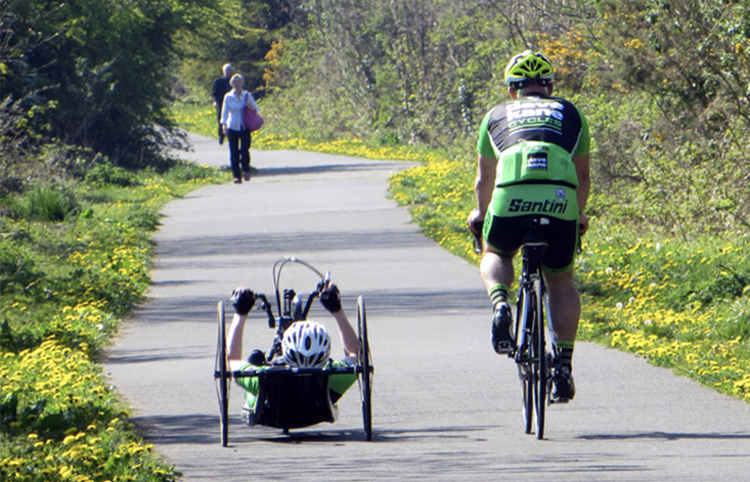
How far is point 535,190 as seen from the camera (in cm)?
720

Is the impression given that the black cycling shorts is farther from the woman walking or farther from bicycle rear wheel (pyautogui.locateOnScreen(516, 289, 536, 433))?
the woman walking

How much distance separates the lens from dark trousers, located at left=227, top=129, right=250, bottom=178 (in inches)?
990

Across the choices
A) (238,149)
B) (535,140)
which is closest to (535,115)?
(535,140)

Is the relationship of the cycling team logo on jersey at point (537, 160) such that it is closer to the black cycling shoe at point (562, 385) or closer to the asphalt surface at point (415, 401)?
the black cycling shoe at point (562, 385)

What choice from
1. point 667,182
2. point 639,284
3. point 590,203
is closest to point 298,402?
point 639,284

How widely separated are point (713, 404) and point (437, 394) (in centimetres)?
155

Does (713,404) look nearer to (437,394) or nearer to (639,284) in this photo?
(437,394)

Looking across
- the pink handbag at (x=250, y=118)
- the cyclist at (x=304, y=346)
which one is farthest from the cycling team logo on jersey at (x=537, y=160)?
the pink handbag at (x=250, y=118)

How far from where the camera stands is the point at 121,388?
30.9ft

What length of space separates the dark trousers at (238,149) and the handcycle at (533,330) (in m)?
18.0

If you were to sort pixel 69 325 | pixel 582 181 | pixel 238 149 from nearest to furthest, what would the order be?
pixel 582 181 < pixel 69 325 < pixel 238 149

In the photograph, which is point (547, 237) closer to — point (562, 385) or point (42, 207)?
point (562, 385)

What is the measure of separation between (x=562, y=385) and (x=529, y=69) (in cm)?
156

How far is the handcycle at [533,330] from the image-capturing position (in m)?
7.21
